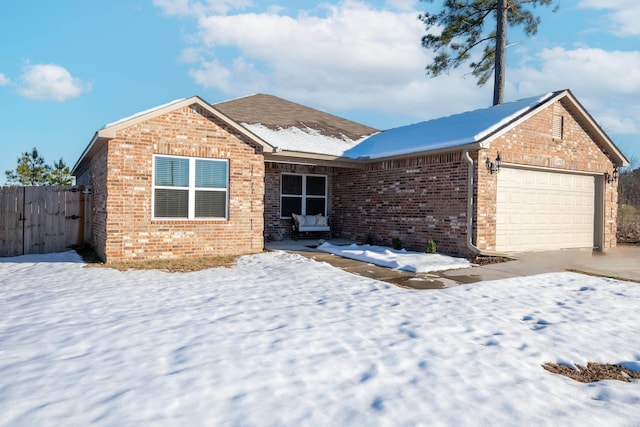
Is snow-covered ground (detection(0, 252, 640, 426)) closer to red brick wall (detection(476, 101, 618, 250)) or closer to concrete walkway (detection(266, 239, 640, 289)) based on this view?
concrete walkway (detection(266, 239, 640, 289))

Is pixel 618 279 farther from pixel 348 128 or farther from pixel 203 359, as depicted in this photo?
pixel 348 128

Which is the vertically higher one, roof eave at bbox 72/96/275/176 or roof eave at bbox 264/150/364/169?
roof eave at bbox 72/96/275/176

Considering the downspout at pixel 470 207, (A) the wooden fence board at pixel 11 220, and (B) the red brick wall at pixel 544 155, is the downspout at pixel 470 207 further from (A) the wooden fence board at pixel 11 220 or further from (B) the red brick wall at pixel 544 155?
(A) the wooden fence board at pixel 11 220

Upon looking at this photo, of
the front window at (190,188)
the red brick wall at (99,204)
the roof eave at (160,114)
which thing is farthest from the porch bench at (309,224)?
the red brick wall at (99,204)

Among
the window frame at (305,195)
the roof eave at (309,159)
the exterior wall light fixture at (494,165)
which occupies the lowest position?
the window frame at (305,195)

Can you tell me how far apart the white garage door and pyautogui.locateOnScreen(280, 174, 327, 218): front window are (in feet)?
20.3

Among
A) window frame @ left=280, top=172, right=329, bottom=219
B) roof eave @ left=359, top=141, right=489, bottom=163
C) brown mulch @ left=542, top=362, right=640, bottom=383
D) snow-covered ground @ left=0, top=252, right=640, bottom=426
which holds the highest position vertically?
roof eave @ left=359, top=141, right=489, bottom=163

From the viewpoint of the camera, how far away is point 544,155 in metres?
11.6

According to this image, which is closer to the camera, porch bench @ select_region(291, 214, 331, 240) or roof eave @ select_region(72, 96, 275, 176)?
roof eave @ select_region(72, 96, 275, 176)

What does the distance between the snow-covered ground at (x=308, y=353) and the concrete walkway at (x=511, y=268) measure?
760mm

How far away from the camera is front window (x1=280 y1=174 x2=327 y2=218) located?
14242 millimetres

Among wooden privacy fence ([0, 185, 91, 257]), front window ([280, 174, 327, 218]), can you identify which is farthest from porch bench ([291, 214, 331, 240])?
wooden privacy fence ([0, 185, 91, 257])

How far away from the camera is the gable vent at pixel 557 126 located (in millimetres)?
11961

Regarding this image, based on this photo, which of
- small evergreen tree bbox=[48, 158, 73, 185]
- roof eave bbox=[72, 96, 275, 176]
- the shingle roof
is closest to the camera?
roof eave bbox=[72, 96, 275, 176]
